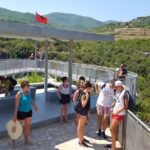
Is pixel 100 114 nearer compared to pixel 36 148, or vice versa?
pixel 36 148

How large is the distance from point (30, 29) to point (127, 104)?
3600mm

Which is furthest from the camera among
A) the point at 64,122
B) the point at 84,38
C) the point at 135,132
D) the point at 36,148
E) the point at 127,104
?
the point at 84,38

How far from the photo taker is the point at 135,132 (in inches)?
295

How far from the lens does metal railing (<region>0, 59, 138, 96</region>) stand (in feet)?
51.3

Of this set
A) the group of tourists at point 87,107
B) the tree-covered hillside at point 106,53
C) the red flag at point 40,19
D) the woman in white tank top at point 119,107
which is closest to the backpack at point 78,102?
the group of tourists at point 87,107

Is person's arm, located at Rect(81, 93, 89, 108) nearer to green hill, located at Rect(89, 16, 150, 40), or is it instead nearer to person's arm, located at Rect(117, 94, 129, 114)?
person's arm, located at Rect(117, 94, 129, 114)

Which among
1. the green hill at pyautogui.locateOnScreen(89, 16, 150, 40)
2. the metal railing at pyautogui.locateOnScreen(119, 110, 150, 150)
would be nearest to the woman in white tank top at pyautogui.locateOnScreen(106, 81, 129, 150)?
the metal railing at pyautogui.locateOnScreen(119, 110, 150, 150)

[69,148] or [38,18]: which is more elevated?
[38,18]

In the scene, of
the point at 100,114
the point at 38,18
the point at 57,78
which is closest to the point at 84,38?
the point at 38,18

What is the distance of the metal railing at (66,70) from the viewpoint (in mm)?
15625

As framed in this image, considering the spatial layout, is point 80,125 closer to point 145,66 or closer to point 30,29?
point 30,29

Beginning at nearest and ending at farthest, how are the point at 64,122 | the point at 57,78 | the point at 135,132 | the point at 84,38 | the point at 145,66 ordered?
the point at 135,132 < the point at 64,122 < the point at 84,38 < the point at 57,78 < the point at 145,66

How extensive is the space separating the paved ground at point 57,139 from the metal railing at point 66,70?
4968 millimetres

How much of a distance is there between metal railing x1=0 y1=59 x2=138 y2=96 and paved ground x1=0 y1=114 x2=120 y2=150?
4.97 m
